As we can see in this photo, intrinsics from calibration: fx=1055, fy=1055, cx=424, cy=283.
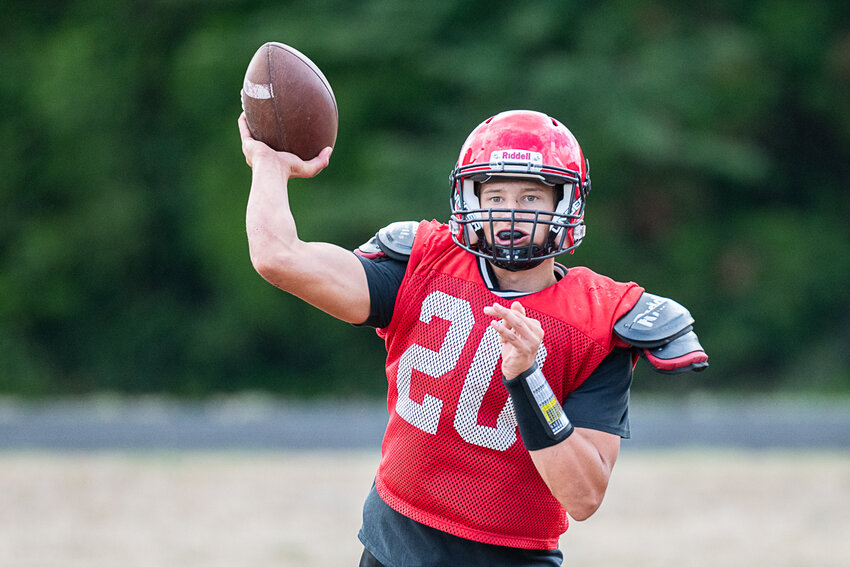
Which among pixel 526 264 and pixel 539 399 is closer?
pixel 539 399

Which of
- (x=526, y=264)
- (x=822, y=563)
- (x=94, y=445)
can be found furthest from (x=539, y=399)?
(x=94, y=445)

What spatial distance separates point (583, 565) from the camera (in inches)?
237

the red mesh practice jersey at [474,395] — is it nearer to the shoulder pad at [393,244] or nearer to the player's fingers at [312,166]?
the shoulder pad at [393,244]

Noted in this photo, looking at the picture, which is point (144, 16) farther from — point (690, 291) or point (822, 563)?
point (822, 563)

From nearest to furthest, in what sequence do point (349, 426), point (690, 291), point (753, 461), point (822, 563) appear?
point (822, 563), point (753, 461), point (349, 426), point (690, 291)

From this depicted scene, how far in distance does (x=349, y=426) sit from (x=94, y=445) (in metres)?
2.28

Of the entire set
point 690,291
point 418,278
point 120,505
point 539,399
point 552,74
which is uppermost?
point 552,74

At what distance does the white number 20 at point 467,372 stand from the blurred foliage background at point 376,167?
379 inches

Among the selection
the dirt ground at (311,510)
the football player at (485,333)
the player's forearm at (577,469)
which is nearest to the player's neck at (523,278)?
the football player at (485,333)

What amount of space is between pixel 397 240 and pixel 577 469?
72cm

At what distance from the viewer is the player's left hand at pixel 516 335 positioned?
2213 mm

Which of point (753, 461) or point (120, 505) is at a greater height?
point (753, 461)

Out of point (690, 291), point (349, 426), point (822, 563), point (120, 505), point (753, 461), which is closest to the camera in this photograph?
point (822, 563)

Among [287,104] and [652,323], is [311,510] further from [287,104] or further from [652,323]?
[652,323]
